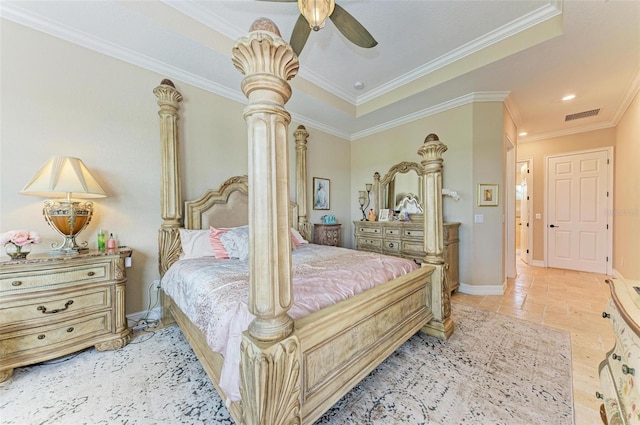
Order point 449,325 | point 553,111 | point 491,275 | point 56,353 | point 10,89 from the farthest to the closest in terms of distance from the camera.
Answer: point 553,111
point 491,275
point 449,325
point 10,89
point 56,353

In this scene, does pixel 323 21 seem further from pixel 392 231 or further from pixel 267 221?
pixel 392 231

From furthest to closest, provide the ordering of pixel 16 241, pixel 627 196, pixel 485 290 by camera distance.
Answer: pixel 627 196
pixel 485 290
pixel 16 241

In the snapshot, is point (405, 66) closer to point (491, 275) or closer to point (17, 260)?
point (491, 275)

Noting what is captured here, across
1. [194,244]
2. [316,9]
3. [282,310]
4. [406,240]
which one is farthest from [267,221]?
[406,240]

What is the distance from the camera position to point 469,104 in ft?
11.3

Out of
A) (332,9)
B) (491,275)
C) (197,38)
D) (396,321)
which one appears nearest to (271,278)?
(396,321)

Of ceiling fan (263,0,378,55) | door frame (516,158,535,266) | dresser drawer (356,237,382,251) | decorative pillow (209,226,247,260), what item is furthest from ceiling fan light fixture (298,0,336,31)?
door frame (516,158,535,266)

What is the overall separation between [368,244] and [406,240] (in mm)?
702

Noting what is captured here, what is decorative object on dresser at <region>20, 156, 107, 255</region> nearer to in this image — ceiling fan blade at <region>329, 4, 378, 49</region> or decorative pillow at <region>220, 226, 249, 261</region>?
decorative pillow at <region>220, 226, 249, 261</region>

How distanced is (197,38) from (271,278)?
2.68 m

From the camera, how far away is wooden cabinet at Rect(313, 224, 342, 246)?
13.5 feet

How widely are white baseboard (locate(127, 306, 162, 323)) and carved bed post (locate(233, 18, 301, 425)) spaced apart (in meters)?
2.23

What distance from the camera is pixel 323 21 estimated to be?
168 cm

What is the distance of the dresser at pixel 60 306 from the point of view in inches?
65.0
